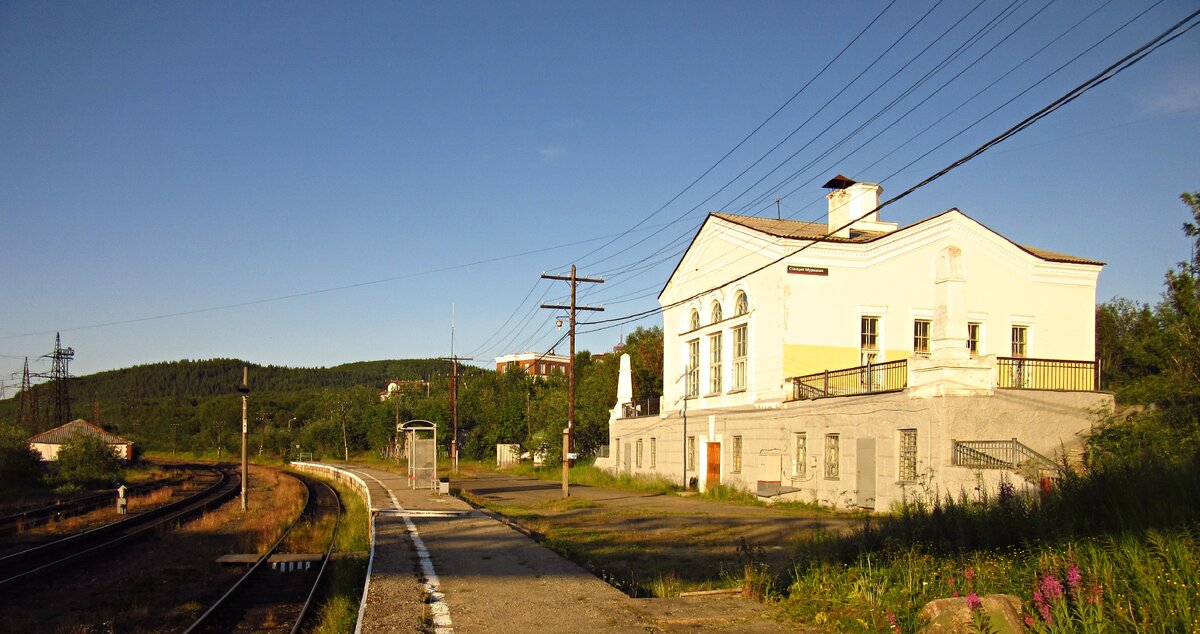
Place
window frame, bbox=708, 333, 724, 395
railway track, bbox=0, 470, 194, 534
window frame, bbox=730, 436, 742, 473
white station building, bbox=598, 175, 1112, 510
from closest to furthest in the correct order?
white station building, bbox=598, 175, 1112, 510 < railway track, bbox=0, 470, 194, 534 < window frame, bbox=730, 436, 742, 473 < window frame, bbox=708, 333, 724, 395

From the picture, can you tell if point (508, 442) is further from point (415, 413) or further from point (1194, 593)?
point (1194, 593)

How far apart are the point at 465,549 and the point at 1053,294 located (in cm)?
2370

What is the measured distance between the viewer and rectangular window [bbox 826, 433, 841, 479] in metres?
23.8

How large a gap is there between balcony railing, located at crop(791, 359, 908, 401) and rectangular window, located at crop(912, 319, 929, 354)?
4.22 meters

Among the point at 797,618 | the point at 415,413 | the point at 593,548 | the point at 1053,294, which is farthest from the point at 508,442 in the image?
the point at 797,618

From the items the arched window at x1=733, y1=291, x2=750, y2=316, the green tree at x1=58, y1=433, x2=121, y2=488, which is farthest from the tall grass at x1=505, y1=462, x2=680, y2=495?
the green tree at x1=58, y1=433, x2=121, y2=488

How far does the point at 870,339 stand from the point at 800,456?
5.14 m

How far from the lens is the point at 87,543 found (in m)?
20.8

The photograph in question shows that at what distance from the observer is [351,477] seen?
153 ft

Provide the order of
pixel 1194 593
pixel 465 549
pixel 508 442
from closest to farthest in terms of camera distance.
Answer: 1. pixel 1194 593
2. pixel 465 549
3. pixel 508 442

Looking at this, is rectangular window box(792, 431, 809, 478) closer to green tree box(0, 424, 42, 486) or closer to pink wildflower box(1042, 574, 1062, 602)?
pink wildflower box(1042, 574, 1062, 602)

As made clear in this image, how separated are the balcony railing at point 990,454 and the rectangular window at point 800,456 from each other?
6.73m

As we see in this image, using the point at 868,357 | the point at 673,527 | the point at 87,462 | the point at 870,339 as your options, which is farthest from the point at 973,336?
the point at 87,462

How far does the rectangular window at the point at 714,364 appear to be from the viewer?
32375mm
